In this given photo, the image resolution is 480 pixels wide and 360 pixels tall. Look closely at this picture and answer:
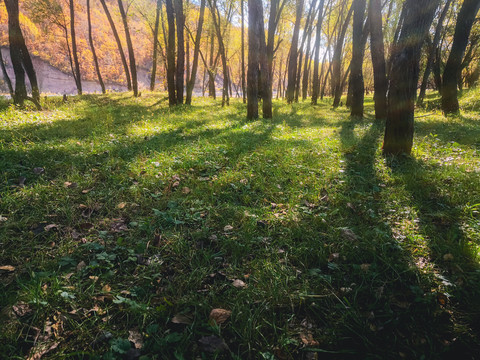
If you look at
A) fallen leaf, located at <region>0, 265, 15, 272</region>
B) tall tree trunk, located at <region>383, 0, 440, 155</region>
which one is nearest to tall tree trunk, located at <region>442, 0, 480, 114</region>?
tall tree trunk, located at <region>383, 0, 440, 155</region>

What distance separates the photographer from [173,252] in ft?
7.18

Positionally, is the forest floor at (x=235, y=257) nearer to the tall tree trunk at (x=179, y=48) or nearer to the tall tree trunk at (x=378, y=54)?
the tall tree trunk at (x=378, y=54)

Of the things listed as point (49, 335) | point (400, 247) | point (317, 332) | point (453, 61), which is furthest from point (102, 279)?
point (453, 61)

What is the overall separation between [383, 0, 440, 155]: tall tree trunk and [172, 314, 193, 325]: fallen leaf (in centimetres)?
491

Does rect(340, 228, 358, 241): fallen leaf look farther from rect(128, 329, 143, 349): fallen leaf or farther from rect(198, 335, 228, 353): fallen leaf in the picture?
rect(128, 329, 143, 349): fallen leaf

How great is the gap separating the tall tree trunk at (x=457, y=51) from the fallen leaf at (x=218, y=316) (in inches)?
482

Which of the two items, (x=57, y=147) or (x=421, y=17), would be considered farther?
(x=57, y=147)

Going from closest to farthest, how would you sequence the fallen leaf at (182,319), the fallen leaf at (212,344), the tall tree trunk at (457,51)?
the fallen leaf at (212,344) → the fallen leaf at (182,319) → the tall tree trunk at (457,51)

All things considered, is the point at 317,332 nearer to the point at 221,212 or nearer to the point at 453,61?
the point at 221,212

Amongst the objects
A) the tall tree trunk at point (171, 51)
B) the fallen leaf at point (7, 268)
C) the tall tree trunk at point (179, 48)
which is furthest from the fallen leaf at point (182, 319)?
the tall tree trunk at point (179, 48)

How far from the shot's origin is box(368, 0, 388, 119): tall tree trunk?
26.4 feet

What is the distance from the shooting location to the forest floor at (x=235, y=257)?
4.72 feet

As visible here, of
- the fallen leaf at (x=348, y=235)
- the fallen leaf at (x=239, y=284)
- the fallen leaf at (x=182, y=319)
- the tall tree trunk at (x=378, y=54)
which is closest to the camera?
the fallen leaf at (x=182, y=319)

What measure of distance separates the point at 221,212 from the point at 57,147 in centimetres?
378
